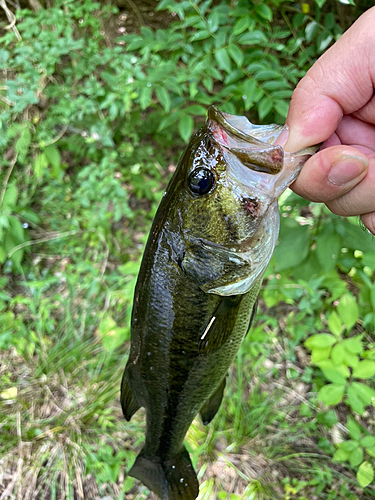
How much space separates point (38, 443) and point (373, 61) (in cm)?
288

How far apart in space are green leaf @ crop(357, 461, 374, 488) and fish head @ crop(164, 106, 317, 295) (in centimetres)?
142

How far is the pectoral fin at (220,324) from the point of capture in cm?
113

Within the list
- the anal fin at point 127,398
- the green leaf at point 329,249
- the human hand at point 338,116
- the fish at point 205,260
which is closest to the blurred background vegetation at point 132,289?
the green leaf at point 329,249

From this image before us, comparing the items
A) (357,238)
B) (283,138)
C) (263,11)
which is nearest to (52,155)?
(263,11)

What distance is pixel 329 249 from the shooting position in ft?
5.13

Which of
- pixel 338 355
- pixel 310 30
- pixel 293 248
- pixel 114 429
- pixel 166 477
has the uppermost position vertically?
pixel 310 30

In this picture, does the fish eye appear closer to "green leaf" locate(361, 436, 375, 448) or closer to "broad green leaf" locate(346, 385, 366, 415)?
"broad green leaf" locate(346, 385, 366, 415)

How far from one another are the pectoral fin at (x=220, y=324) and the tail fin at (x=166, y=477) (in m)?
0.71

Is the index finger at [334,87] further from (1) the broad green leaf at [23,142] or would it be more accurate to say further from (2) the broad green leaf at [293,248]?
(1) the broad green leaf at [23,142]

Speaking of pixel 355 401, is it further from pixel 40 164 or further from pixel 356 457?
pixel 40 164

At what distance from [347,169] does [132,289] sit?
5.66 feet

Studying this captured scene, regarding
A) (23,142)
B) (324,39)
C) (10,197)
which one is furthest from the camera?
(10,197)

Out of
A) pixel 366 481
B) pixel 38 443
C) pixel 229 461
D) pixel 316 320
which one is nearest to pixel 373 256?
pixel 316 320

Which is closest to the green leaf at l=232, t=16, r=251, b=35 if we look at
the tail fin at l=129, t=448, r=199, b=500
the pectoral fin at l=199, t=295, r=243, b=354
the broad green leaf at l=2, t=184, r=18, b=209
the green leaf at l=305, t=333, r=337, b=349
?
the pectoral fin at l=199, t=295, r=243, b=354
